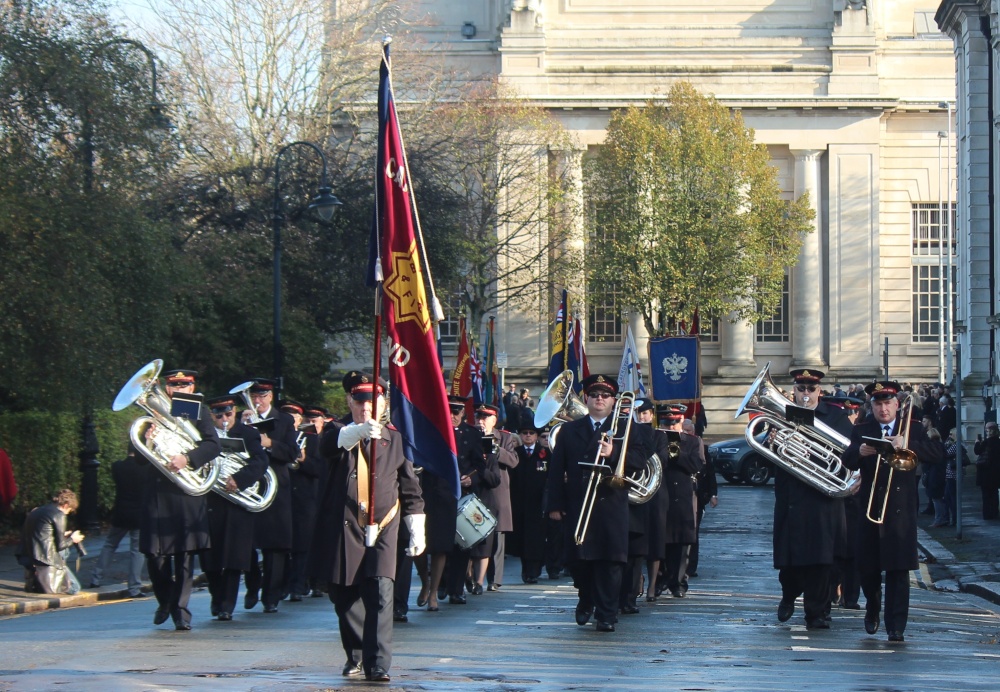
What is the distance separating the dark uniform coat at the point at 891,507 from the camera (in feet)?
40.9

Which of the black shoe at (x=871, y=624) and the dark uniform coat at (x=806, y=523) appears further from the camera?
the dark uniform coat at (x=806, y=523)

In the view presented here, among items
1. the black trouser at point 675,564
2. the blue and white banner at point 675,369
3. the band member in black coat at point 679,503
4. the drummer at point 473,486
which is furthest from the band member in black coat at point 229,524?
the blue and white banner at point 675,369

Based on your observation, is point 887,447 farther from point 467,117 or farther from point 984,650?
point 467,117

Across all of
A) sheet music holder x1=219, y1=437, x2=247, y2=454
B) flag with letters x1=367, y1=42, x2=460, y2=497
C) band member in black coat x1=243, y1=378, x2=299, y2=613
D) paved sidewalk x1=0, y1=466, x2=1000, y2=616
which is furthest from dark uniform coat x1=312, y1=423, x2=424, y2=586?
paved sidewalk x1=0, y1=466, x2=1000, y2=616

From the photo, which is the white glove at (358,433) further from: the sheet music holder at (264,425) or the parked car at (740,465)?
the parked car at (740,465)

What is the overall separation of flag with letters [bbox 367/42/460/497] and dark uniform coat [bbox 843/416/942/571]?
3.82m

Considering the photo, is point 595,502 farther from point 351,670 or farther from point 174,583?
point 351,670

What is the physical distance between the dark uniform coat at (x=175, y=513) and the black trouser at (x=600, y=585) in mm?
2919

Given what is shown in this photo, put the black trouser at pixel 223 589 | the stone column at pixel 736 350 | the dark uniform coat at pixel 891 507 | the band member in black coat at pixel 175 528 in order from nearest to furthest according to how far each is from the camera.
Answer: the dark uniform coat at pixel 891 507 < the band member in black coat at pixel 175 528 < the black trouser at pixel 223 589 < the stone column at pixel 736 350

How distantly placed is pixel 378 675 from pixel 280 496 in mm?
5487

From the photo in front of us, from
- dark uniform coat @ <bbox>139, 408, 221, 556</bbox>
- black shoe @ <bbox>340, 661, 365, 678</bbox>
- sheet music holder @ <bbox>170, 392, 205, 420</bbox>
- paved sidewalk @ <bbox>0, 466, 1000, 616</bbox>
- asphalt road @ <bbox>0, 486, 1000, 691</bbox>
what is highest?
sheet music holder @ <bbox>170, 392, 205, 420</bbox>

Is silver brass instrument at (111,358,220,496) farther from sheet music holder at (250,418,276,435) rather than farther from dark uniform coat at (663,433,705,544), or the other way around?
dark uniform coat at (663,433,705,544)

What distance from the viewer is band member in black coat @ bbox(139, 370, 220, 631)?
12.9 meters

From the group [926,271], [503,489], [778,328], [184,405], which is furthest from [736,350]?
[184,405]
